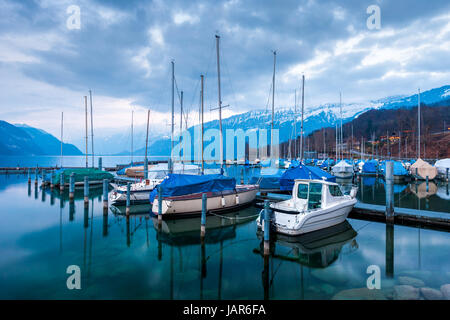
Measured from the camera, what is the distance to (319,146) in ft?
509

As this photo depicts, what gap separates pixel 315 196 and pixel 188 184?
7.87m

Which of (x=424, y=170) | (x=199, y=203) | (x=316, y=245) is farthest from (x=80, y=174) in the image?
(x=424, y=170)

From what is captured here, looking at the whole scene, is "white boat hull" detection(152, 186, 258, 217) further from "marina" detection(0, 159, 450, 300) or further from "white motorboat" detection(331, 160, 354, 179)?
"white motorboat" detection(331, 160, 354, 179)

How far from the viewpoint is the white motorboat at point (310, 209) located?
12.2 metres

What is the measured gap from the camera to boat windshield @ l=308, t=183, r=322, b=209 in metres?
13.5

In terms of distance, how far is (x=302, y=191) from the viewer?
14195 millimetres

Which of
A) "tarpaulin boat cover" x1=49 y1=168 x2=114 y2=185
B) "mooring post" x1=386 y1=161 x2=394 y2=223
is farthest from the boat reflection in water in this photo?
"tarpaulin boat cover" x1=49 y1=168 x2=114 y2=185

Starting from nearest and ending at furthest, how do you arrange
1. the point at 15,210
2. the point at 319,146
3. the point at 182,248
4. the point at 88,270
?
1. the point at 88,270
2. the point at 182,248
3. the point at 15,210
4. the point at 319,146

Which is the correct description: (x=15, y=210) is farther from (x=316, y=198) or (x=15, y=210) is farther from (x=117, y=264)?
(x=316, y=198)

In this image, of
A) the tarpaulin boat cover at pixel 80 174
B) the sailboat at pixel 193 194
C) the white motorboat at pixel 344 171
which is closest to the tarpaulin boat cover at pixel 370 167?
the white motorboat at pixel 344 171

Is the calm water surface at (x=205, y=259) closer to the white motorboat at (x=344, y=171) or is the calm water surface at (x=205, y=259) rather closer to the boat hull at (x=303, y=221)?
the boat hull at (x=303, y=221)

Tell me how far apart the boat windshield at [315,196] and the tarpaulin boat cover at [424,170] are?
3392cm
